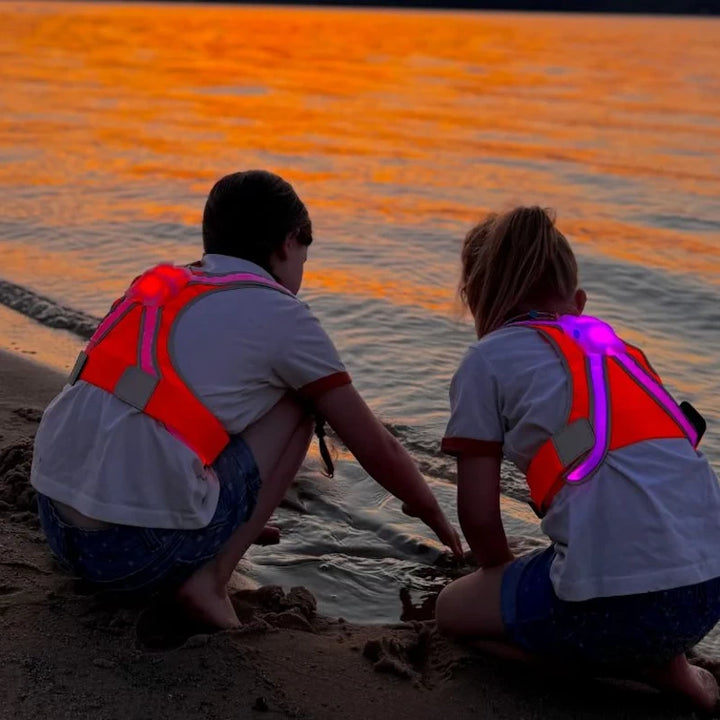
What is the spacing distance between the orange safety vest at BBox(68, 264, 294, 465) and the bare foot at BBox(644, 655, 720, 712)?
1.29 m

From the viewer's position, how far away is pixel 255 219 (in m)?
3.24

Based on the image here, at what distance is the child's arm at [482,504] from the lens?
3.02 metres

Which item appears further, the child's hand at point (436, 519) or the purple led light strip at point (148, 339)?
the child's hand at point (436, 519)

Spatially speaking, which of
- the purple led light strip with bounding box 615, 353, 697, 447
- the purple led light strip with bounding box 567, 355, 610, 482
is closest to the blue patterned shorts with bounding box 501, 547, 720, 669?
the purple led light strip with bounding box 567, 355, 610, 482

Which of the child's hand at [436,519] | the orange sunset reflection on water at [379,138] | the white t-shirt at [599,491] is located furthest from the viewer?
the orange sunset reflection on water at [379,138]

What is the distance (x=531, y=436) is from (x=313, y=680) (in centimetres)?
85

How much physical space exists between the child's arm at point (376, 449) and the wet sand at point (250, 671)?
353 mm

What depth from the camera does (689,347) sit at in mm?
7113

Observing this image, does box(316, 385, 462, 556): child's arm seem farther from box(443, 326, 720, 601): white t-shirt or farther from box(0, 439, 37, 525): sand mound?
box(0, 439, 37, 525): sand mound

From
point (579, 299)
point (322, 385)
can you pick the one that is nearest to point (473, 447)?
point (322, 385)

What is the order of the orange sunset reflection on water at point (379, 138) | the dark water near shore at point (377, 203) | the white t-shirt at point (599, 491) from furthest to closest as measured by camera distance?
the orange sunset reflection on water at point (379, 138)
the dark water near shore at point (377, 203)
the white t-shirt at point (599, 491)

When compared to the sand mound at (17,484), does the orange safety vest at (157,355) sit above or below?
above

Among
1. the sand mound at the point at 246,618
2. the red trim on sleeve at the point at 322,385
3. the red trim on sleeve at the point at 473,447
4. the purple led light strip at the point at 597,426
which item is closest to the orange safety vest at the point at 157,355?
the red trim on sleeve at the point at 322,385

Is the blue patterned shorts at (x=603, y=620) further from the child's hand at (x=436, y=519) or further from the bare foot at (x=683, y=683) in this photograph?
the child's hand at (x=436, y=519)
